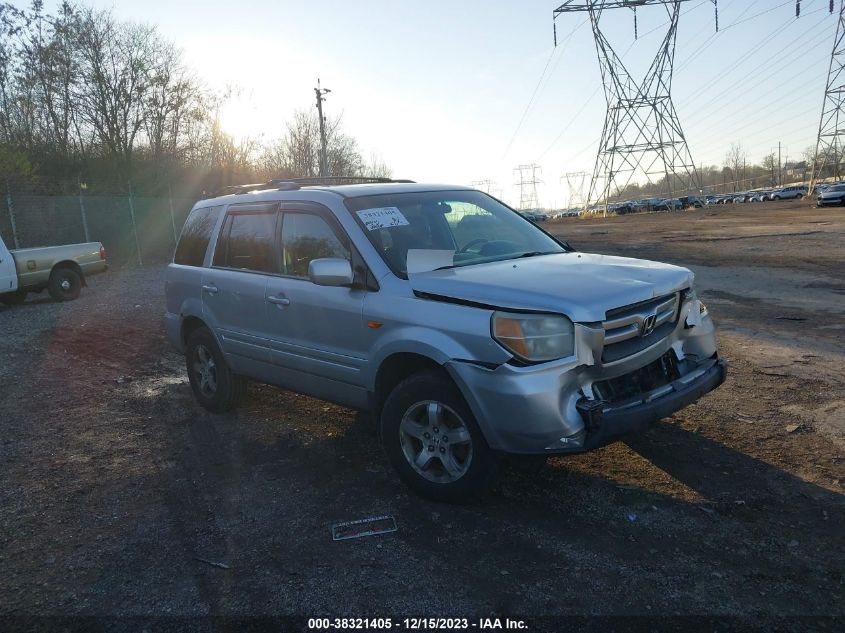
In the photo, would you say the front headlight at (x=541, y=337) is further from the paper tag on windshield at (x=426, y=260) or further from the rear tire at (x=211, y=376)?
the rear tire at (x=211, y=376)

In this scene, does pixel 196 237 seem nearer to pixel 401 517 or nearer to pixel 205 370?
pixel 205 370

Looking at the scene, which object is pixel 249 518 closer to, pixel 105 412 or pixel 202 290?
pixel 202 290

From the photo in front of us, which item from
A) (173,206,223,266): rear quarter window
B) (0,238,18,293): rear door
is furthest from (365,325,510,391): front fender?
(0,238,18,293): rear door

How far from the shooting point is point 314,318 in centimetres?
446

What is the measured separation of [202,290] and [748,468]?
4.39 meters

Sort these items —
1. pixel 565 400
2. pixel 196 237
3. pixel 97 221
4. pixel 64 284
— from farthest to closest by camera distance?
pixel 97 221 → pixel 64 284 → pixel 196 237 → pixel 565 400

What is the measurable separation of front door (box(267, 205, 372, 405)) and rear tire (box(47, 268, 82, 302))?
Result: 1194 centimetres

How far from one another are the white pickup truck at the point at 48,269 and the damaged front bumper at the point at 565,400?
42.9 ft

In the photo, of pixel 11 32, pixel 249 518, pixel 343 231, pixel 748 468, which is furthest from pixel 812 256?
pixel 11 32

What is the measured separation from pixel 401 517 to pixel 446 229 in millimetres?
2027

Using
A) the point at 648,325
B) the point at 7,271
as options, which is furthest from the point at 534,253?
the point at 7,271

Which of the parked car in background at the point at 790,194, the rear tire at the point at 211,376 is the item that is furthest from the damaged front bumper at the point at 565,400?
the parked car in background at the point at 790,194

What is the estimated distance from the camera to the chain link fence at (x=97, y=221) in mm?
18625

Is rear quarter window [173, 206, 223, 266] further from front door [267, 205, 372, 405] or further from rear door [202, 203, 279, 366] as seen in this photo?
front door [267, 205, 372, 405]
